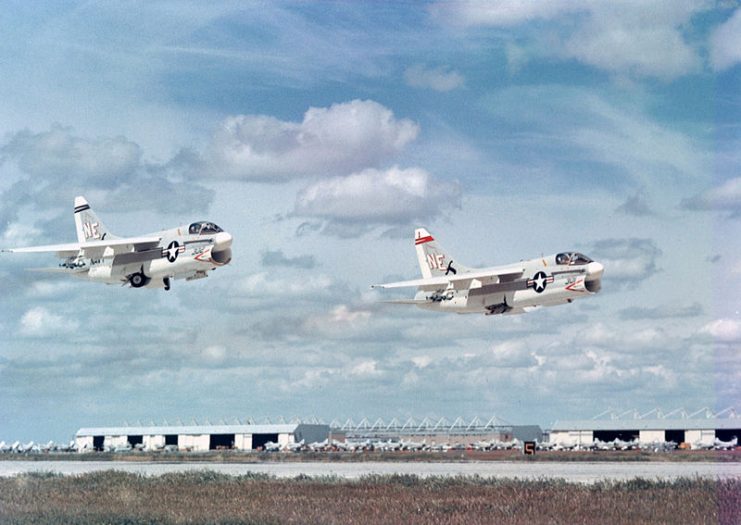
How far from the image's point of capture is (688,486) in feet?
154

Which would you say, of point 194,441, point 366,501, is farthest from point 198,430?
point 366,501

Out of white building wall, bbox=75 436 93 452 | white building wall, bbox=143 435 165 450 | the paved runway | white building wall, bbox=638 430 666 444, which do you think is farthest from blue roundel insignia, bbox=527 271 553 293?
white building wall, bbox=75 436 93 452

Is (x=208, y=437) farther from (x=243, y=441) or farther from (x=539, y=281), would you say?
(x=539, y=281)

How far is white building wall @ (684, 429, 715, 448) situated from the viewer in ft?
433

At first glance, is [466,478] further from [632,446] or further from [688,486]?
[632,446]

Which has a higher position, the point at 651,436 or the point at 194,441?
the point at 194,441

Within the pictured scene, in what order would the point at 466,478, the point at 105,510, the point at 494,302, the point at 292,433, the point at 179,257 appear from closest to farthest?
1. the point at 105,510
2. the point at 466,478
3. the point at 179,257
4. the point at 494,302
5. the point at 292,433

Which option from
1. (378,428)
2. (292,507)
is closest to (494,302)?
(292,507)

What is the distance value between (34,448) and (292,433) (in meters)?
39.8

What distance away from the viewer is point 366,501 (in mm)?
41188

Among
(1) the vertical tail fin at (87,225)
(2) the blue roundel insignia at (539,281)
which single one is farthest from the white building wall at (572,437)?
(1) the vertical tail fin at (87,225)

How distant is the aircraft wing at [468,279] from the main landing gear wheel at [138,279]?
594 inches

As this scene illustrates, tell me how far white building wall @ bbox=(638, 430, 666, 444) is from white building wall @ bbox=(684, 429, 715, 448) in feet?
10.7

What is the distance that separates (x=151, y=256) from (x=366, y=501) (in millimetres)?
23800
